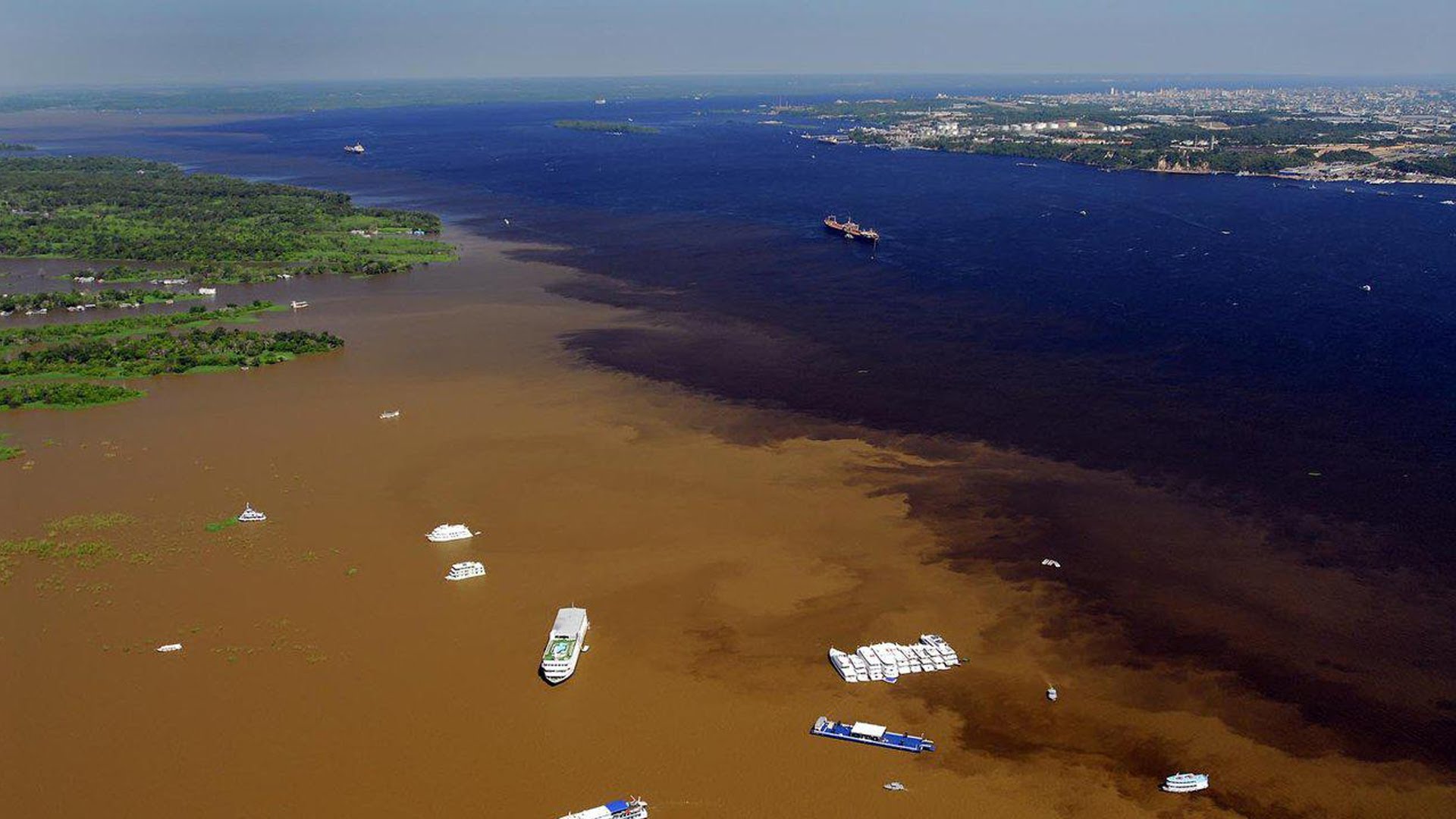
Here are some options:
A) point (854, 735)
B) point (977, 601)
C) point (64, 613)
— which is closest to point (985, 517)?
point (977, 601)

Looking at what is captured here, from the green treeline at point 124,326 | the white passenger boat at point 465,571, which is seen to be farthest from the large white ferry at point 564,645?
the green treeline at point 124,326

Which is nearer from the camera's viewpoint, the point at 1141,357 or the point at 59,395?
the point at 59,395

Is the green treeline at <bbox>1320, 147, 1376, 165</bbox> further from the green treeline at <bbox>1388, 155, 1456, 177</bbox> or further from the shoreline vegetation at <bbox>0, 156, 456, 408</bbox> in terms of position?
the shoreline vegetation at <bbox>0, 156, 456, 408</bbox>

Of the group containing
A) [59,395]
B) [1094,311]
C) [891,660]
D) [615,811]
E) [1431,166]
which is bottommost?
[615,811]

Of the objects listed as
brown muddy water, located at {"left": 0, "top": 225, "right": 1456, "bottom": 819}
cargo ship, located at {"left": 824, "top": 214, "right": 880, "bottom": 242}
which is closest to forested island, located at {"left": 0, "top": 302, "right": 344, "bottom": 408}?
brown muddy water, located at {"left": 0, "top": 225, "right": 1456, "bottom": 819}

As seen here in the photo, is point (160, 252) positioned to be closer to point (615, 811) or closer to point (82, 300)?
point (82, 300)

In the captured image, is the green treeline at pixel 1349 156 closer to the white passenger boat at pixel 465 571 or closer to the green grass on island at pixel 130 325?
the green grass on island at pixel 130 325

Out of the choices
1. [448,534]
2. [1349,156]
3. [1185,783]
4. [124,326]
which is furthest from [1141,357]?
[1349,156]
